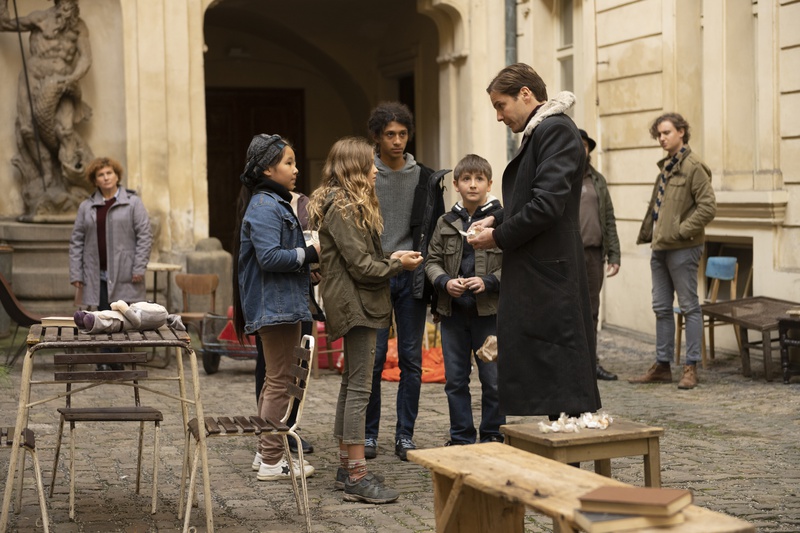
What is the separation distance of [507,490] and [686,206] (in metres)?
6.21

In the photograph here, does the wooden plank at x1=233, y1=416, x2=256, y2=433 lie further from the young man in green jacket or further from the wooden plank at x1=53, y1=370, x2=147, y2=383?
the young man in green jacket

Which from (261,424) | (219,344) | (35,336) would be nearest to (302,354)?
(261,424)

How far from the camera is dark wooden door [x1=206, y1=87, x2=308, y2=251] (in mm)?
21516

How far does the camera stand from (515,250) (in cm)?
541

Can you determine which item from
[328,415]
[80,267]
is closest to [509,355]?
[328,415]

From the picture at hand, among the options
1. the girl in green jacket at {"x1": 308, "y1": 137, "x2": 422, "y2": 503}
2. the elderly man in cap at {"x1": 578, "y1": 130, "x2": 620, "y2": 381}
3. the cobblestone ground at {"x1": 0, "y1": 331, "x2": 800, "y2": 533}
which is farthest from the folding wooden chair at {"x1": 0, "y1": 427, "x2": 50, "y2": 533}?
the elderly man in cap at {"x1": 578, "y1": 130, "x2": 620, "y2": 381}

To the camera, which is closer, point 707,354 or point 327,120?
point 707,354

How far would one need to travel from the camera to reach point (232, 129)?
21688 millimetres

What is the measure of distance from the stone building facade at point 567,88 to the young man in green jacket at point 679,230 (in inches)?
54.1

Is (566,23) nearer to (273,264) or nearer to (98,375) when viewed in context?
(273,264)

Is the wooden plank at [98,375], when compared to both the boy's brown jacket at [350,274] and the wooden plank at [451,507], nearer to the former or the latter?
the boy's brown jacket at [350,274]

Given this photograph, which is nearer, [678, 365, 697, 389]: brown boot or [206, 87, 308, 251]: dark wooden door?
[678, 365, 697, 389]: brown boot

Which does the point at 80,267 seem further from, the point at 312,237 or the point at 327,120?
the point at 327,120

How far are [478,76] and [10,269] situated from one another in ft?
20.8
